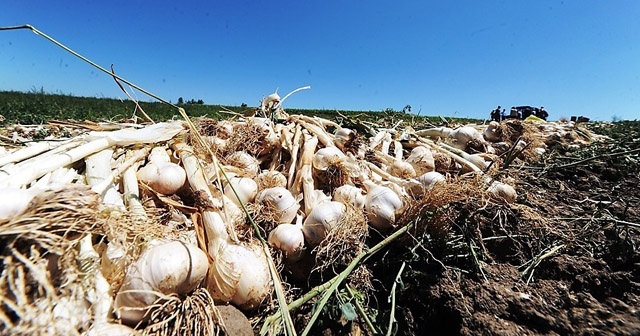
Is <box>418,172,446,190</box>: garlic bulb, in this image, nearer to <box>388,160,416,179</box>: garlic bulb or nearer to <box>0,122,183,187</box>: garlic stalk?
<box>388,160,416,179</box>: garlic bulb

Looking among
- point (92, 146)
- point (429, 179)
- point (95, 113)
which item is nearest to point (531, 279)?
point (429, 179)

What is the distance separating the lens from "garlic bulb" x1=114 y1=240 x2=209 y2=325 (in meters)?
1.06

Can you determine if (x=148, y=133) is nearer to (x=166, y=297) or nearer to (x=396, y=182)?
(x=166, y=297)

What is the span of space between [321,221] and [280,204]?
23cm

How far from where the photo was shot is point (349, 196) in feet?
5.82

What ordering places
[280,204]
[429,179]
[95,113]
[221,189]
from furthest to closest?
[95,113] → [429,179] → [280,204] → [221,189]

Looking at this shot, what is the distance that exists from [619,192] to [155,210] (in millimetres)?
2865

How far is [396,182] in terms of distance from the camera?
2031 millimetres

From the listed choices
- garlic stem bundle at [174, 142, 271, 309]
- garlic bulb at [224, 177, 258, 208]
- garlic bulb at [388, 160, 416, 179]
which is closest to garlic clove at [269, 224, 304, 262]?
garlic stem bundle at [174, 142, 271, 309]

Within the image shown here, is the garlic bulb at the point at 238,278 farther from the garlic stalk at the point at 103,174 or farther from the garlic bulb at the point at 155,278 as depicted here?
the garlic stalk at the point at 103,174

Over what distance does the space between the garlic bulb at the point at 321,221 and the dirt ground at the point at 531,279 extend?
1.37 feet

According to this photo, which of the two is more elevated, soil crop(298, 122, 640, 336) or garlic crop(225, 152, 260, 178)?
garlic crop(225, 152, 260, 178)

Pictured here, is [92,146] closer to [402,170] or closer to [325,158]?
[325,158]

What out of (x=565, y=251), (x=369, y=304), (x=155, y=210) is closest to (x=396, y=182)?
(x=369, y=304)
